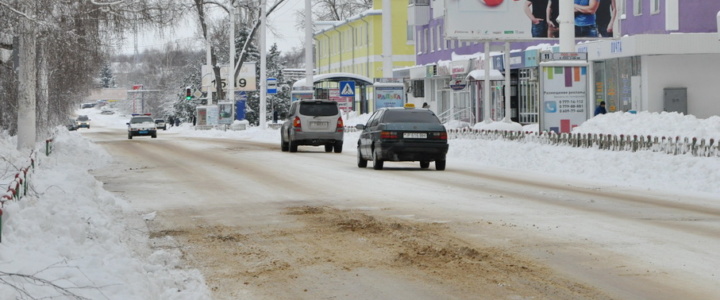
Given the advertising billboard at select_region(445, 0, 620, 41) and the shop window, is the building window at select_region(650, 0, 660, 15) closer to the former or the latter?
the advertising billboard at select_region(445, 0, 620, 41)

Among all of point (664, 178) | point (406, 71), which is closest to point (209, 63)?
point (406, 71)

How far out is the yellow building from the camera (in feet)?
303

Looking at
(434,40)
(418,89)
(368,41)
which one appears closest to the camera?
(434,40)

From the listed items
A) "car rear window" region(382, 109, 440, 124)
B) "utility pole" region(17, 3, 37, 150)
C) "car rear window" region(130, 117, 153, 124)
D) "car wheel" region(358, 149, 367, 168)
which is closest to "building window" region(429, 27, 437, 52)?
"car rear window" region(130, 117, 153, 124)

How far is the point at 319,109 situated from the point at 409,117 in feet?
38.8

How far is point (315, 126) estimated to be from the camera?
126 ft

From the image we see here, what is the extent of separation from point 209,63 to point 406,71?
47.0 feet

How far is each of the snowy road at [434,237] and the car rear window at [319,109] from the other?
15.9 meters

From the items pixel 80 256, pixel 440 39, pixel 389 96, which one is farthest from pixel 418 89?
pixel 80 256

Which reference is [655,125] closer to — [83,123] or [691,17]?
[691,17]

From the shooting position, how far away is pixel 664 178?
22266mm

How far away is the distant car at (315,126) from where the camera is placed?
125 feet

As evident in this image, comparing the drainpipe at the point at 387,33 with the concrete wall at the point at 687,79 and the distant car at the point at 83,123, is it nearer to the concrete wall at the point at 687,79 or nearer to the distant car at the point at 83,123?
the concrete wall at the point at 687,79

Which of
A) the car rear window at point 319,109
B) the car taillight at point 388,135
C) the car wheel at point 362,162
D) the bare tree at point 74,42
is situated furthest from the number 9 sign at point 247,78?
the car taillight at point 388,135
